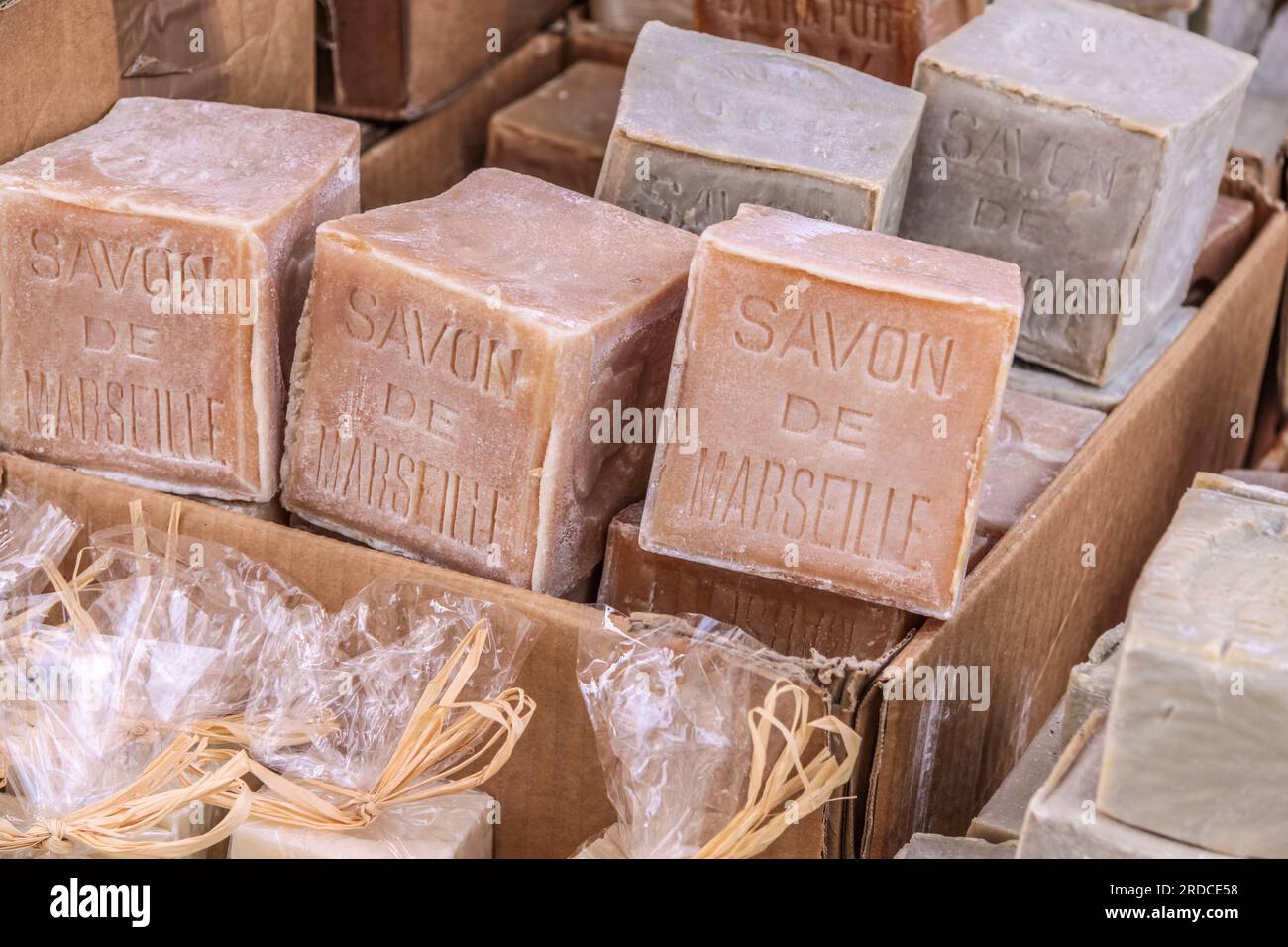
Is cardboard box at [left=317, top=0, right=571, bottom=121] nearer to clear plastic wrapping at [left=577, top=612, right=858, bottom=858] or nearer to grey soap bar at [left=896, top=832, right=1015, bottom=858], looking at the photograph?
clear plastic wrapping at [left=577, top=612, right=858, bottom=858]

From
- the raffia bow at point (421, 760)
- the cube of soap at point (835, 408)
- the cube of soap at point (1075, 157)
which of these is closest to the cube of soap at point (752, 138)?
the cube of soap at point (1075, 157)

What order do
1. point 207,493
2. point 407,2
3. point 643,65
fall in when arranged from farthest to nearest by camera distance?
point 407,2 < point 643,65 < point 207,493

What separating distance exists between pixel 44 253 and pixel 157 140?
0.70 ft

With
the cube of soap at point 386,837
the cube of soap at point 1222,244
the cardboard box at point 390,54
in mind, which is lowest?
the cube of soap at point 386,837

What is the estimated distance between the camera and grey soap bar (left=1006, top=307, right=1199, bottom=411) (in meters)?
2.07

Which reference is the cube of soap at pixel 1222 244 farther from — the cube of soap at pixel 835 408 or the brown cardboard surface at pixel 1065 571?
the cube of soap at pixel 835 408

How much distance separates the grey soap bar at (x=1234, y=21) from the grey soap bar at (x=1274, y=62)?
0.03 m

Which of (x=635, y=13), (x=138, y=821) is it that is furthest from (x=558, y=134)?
(x=138, y=821)

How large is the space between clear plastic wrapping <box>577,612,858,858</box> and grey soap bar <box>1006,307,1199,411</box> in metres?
0.77

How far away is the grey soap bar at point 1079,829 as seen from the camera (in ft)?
3.88

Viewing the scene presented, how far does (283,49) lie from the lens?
224 centimetres


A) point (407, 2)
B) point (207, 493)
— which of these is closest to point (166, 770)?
point (207, 493)
